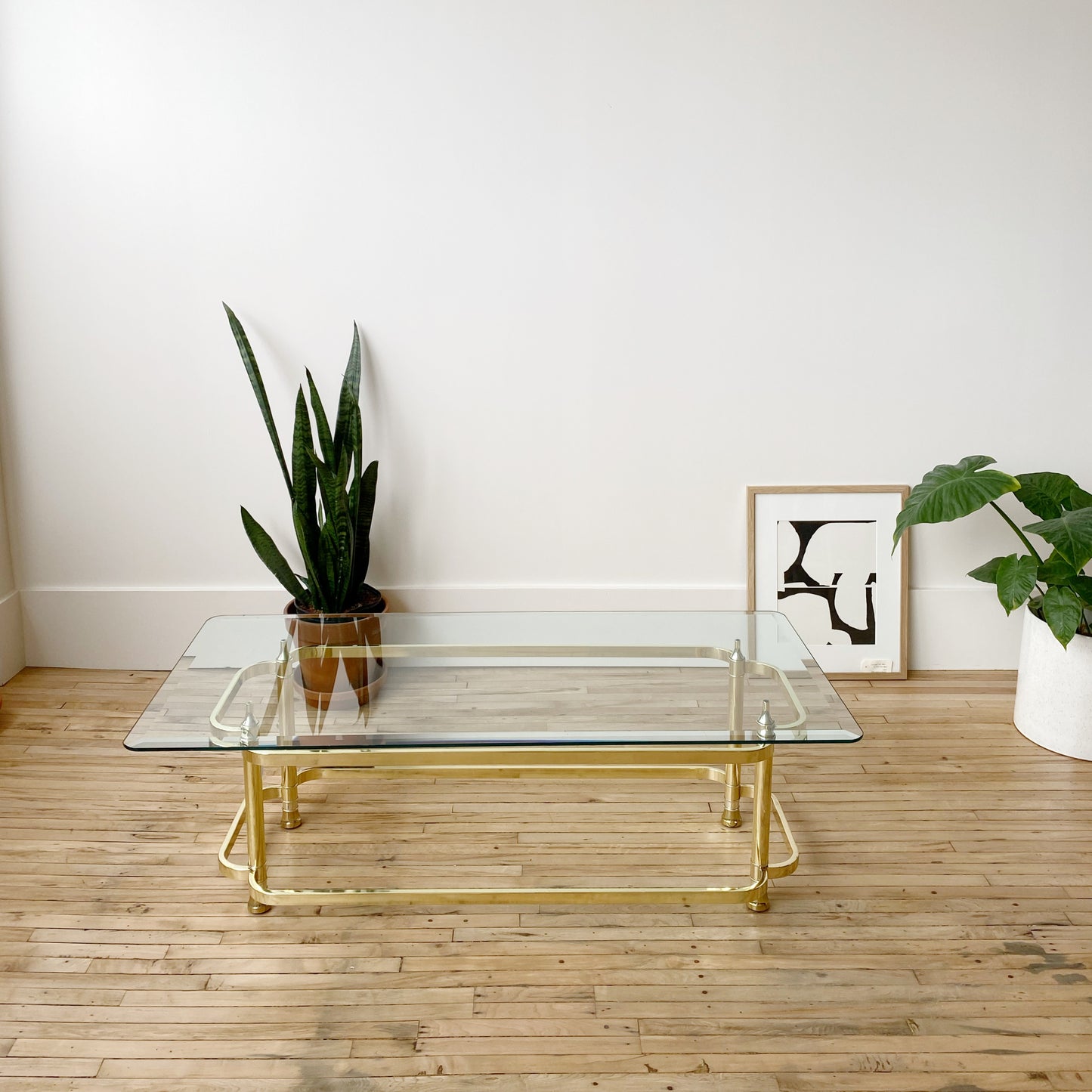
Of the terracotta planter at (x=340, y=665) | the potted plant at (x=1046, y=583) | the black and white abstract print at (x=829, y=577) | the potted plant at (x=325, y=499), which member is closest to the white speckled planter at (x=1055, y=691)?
the potted plant at (x=1046, y=583)

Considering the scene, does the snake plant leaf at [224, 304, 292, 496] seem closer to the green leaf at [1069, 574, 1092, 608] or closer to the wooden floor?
the wooden floor

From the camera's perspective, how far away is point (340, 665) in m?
2.14

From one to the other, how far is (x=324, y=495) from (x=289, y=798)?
93 centimetres

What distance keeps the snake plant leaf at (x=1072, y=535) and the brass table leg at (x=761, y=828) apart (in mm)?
1098

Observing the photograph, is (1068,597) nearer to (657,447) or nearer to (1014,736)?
(1014,736)

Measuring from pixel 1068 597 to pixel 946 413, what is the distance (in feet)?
2.72

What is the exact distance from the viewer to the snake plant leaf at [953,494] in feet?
8.45

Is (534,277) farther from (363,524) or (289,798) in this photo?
(289,798)

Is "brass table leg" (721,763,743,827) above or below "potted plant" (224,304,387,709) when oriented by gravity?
below

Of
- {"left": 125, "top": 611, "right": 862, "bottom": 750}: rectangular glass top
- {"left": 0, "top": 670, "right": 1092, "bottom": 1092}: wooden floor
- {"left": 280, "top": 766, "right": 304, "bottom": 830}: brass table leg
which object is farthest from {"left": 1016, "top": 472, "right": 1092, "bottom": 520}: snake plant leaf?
{"left": 280, "top": 766, "right": 304, "bottom": 830}: brass table leg

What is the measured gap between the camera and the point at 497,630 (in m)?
2.37

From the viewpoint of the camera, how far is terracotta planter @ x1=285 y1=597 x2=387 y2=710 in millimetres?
2037

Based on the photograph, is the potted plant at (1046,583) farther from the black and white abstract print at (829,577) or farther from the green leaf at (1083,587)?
the black and white abstract print at (829,577)

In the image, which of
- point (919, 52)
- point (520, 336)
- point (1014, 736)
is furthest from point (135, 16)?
point (1014, 736)
